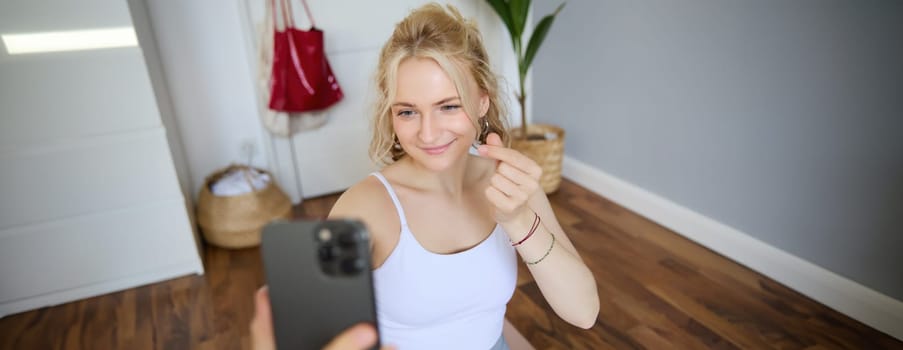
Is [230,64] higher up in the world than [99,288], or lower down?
higher up

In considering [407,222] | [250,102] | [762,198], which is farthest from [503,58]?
[407,222]

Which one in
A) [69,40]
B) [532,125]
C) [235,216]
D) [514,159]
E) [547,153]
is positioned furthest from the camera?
[532,125]

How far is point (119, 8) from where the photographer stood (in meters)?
1.78

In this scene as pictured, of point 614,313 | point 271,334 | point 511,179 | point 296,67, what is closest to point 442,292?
point 511,179

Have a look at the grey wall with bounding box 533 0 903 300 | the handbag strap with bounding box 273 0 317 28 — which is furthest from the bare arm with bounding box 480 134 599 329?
the handbag strap with bounding box 273 0 317 28

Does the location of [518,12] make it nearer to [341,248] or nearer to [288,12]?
[288,12]

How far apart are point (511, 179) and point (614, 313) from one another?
1289 millimetres

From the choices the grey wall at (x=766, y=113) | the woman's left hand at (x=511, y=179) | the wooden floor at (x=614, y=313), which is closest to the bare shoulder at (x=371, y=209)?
→ the woman's left hand at (x=511, y=179)

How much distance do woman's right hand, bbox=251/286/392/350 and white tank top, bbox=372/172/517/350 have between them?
10.6 inches

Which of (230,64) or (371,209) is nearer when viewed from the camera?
(371,209)

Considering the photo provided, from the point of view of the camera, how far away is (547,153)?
2709mm

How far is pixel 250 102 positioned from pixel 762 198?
2.32 metres

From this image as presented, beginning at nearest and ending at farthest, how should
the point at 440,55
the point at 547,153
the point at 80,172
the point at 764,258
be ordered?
the point at 440,55, the point at 80,172, the point at 764,258, the point at 547,153

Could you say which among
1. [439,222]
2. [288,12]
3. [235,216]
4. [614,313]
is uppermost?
[288,12]
